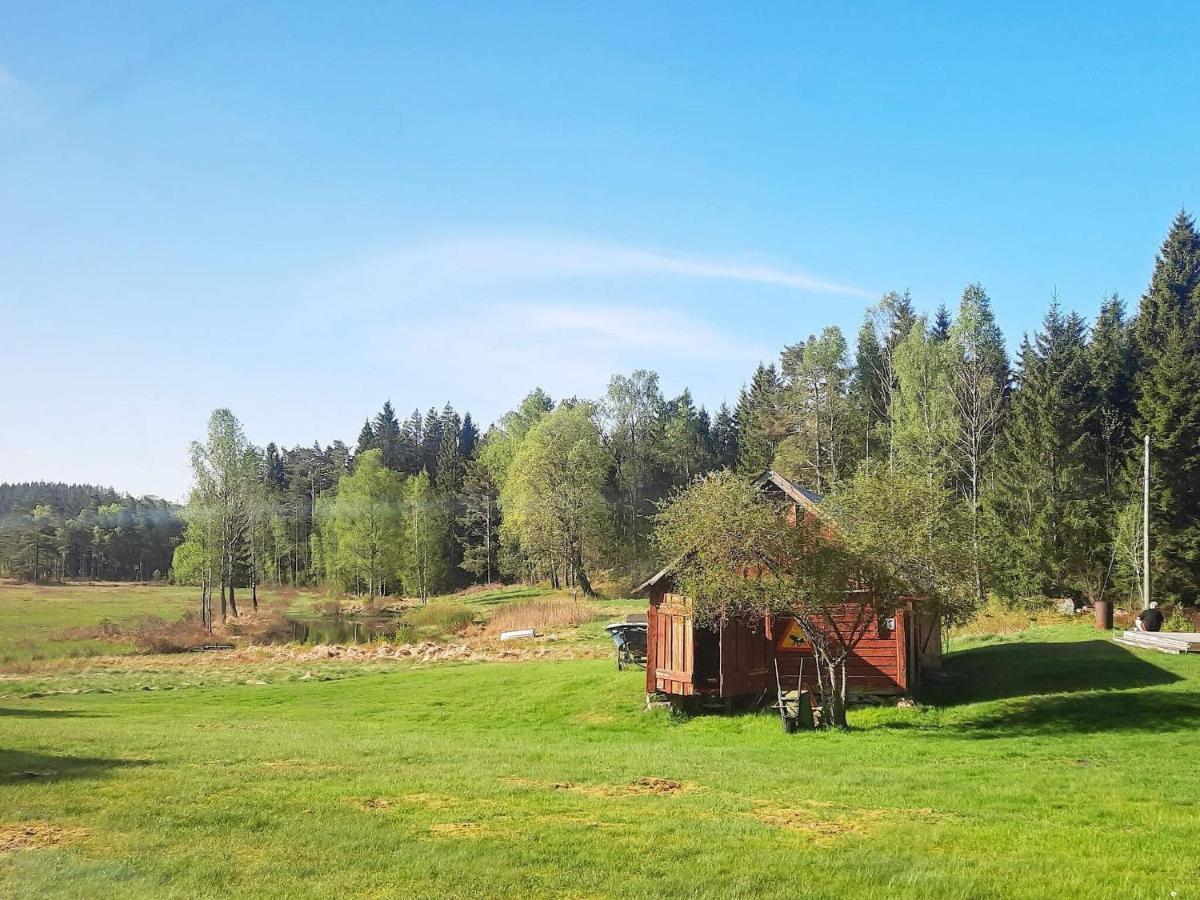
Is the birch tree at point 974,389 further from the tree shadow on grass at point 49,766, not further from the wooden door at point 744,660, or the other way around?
the tree shadow on grass at point 49,766

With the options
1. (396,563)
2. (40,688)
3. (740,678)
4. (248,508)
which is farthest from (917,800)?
(396,563)

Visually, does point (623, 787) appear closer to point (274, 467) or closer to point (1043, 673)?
point (1043, 673)

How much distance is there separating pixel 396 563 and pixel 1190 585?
68.0m

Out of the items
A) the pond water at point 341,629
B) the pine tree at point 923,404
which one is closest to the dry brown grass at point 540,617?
the pond water at point 341,629

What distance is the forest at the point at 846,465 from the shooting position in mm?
53031

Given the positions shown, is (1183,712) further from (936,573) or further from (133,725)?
(133,725)

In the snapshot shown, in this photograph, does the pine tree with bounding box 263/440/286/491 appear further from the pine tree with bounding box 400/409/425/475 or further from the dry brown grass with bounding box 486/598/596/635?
the dry brown grass with bounding box 486/598/596/635

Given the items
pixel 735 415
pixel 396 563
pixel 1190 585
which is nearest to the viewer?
pixel 1190 585

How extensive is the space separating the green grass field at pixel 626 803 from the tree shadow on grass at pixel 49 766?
0.24 feet

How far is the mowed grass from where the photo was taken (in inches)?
347

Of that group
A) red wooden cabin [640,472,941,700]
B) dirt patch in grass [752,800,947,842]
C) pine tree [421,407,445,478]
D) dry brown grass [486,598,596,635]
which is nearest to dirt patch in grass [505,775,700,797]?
dirt patch in grass [752,800,947,842]

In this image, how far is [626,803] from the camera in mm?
12812

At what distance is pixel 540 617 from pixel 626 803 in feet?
151

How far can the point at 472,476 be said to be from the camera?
103 m
